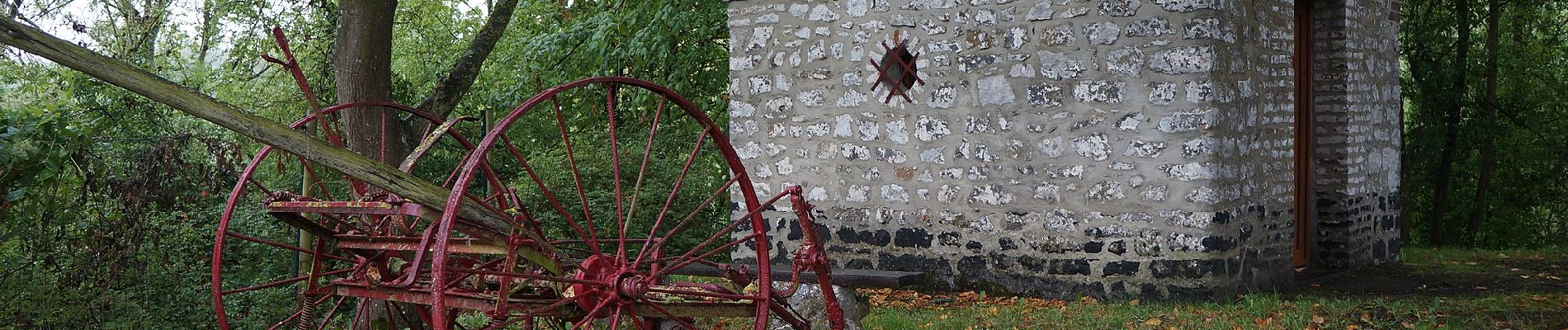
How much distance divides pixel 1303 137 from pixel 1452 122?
220 inches

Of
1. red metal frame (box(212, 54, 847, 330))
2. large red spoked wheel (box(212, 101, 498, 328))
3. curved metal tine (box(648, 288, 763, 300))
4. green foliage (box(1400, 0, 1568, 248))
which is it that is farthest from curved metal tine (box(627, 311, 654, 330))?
green foliage (box(1400, 0, 1568, 248))

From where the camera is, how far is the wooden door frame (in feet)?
29.8

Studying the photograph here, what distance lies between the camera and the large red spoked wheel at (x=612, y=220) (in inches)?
167

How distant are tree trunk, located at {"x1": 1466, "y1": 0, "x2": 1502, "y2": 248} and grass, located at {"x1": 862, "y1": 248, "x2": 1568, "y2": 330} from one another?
4901mm

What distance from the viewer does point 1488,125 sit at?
13.4 meters

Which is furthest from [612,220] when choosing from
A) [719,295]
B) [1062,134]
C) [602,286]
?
[602,286]

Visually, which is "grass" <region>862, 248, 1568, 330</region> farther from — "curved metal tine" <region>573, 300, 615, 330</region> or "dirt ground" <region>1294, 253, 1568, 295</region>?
"curved metal tine" <region>573, 300, 615, 330</region>

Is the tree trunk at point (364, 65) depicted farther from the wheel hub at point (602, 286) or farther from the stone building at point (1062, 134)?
the stone building at point (1062, 134)

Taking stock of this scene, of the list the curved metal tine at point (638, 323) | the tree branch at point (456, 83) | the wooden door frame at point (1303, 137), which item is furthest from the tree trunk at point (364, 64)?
the wooden door frame at point (1303, 137)

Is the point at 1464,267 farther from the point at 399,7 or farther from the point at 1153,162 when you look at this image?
the point at 399,7

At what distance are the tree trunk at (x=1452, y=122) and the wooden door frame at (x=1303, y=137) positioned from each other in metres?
5.00

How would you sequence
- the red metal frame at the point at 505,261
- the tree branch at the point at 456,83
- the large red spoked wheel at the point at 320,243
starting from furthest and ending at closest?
1. the tree branch at the point at 456,83
2. the large red spoked wheel at the point at 320,243
3. the red metal frame at the point at 505,261

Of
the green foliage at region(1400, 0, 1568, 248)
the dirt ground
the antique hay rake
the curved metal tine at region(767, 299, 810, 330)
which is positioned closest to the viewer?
the antique hay rake

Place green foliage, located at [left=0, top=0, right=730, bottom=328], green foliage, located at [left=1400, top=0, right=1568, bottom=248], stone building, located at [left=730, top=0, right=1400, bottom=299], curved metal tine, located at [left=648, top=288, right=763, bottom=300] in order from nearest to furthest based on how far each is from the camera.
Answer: curved metal tine, located at [left=648, top=288, right=763, bottom=300], green foliage, located at [left=0, top=0, right=730, bottom=328], stone building, located at [left=730, top=0, right=1400, bottom=299], green foliage, located at [left=1400, top=0, right=1568, bottom=248]
